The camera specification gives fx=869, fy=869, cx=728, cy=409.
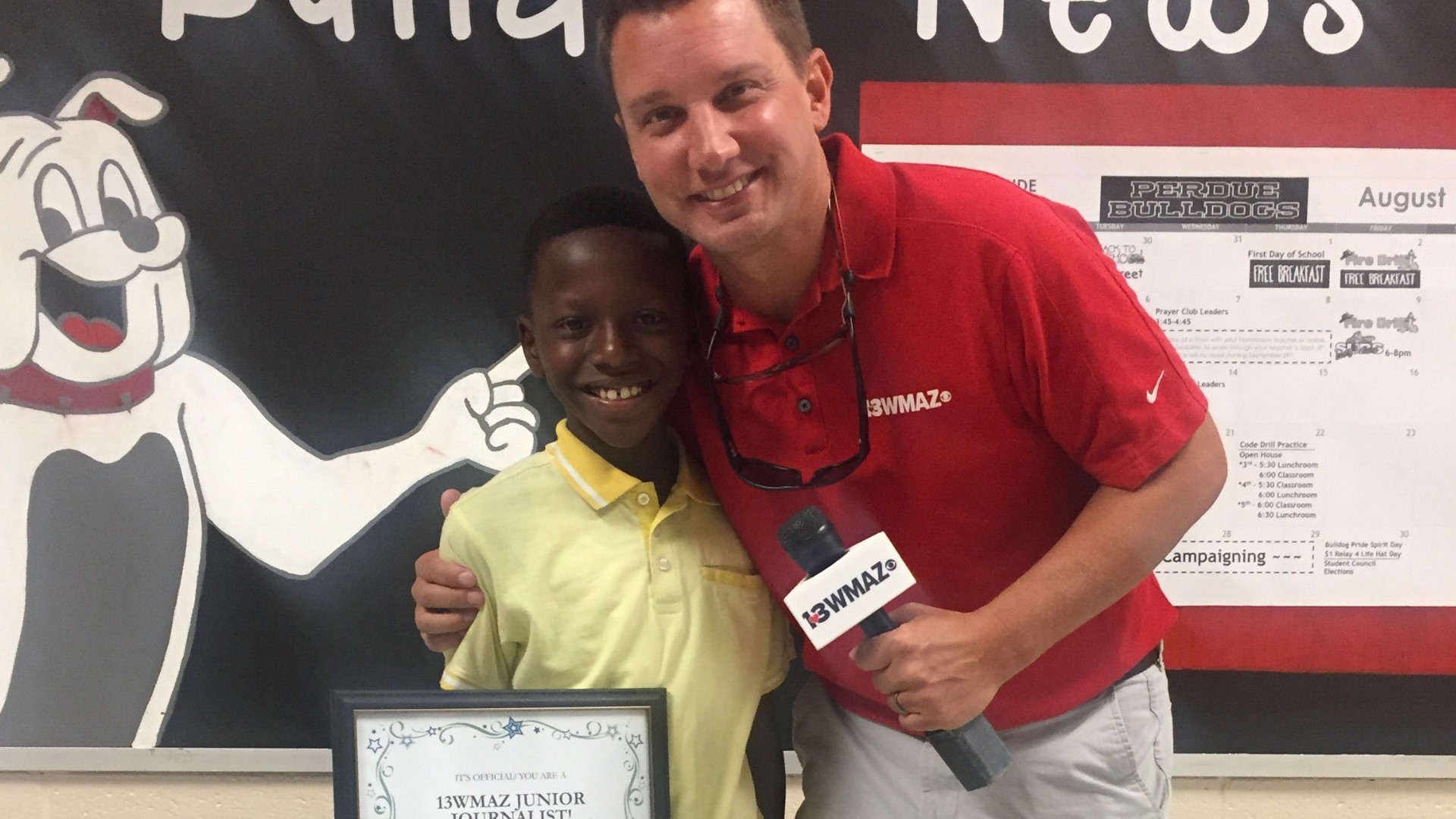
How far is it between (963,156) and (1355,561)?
2.66 feet

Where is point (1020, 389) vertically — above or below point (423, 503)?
above

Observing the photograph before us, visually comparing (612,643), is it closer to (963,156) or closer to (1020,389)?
(1020,389)

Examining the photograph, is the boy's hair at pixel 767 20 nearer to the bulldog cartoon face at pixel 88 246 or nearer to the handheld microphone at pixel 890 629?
the handheld microphone at pixel 890 629

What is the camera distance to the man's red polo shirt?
2.55 feet

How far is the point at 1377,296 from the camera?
3.96ft

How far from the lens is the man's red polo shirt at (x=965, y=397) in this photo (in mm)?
777

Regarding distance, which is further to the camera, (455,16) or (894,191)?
(455,16)

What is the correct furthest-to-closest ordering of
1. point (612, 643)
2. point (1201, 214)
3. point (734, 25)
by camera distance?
1. point (1201, 214)
2. point (612, 643)
3. point (734, 25)

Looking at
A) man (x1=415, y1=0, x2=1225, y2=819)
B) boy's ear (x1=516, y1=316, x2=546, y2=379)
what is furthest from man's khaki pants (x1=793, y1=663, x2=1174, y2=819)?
boy's ear (x1=516, y1=316, x2=546, y2=379)

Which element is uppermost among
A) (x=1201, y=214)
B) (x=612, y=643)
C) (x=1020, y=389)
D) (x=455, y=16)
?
(x=455, y=16)

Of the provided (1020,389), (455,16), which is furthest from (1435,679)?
(455,16)

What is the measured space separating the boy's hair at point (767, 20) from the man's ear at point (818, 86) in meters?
0.02

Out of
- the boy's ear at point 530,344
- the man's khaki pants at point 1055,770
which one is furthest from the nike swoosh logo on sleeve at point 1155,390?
the boy's ear at point 530,344

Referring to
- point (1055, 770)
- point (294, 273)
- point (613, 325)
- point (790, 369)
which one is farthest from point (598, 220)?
point (1055, 770)
